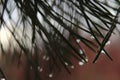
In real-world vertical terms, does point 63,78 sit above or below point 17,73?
below

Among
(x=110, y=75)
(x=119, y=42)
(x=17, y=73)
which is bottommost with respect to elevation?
(x=110, y=75)

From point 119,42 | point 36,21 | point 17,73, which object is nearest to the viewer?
point 36,21

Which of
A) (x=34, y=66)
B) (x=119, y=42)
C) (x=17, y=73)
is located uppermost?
(x=34, y=66)

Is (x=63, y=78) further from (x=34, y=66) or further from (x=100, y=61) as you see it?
(x=34, y=66)

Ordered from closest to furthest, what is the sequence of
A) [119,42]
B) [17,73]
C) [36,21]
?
1. [36,21]
2. [119,42]
3. [17,73]

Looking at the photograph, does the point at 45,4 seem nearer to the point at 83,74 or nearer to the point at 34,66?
the point at 34,66

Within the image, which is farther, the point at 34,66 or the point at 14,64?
the point at 14,64

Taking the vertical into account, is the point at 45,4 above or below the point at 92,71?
above

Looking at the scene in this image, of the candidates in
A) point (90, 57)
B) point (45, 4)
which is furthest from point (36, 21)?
point (90, 57)

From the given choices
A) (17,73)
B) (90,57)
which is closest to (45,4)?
(90,57)

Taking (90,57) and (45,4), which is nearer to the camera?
(45,4)
